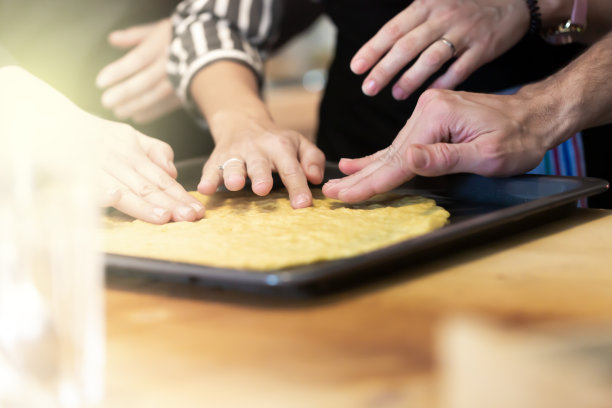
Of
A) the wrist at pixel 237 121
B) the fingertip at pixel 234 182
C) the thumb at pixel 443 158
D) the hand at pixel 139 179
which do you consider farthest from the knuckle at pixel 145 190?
the thumb at pixel 443 158

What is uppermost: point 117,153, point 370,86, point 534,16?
point 534,16

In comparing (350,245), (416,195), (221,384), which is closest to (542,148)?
(416,195)

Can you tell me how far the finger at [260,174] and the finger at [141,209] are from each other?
0.15 metres

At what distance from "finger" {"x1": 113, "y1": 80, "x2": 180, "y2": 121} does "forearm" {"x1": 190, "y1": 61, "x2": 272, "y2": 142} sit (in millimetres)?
159

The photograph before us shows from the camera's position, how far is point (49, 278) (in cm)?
41

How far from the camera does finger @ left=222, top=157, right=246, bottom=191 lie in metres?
0.98

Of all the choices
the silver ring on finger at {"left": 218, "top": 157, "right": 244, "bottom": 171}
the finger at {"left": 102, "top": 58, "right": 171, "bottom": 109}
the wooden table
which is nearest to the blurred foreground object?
the wooden table

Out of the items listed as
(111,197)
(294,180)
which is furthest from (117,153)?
(294,180)

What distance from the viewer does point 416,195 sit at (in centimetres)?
102

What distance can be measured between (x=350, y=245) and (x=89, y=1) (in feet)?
3.95

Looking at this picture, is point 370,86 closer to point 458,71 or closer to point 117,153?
point 458,71

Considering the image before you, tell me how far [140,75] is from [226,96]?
0.37 metres

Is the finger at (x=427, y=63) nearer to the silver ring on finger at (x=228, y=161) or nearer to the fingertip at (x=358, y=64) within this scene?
the fingertip at (x=358, y=64)

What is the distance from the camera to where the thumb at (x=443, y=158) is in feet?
2.83
